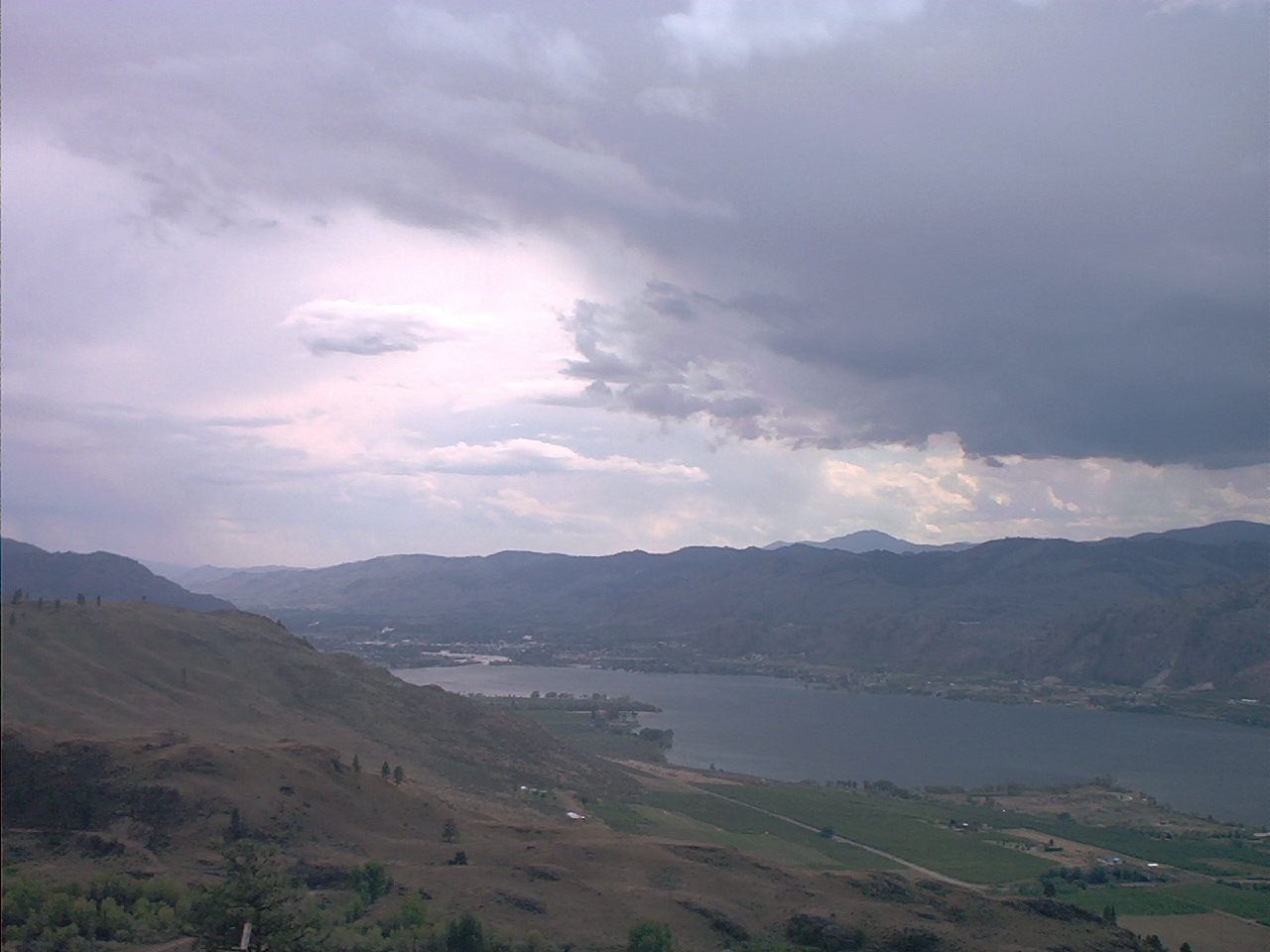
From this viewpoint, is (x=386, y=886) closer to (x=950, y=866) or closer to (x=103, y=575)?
(x=103, y=575)

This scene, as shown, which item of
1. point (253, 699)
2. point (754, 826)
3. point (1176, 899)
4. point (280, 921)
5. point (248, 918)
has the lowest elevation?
point (754, 826)

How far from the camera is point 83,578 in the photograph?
169ft

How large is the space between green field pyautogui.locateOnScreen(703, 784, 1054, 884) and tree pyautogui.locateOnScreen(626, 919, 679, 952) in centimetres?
3399

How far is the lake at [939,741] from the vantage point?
10712cm

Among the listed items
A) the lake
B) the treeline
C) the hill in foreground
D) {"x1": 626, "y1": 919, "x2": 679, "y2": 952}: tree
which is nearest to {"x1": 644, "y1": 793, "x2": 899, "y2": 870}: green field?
the hill in foreground

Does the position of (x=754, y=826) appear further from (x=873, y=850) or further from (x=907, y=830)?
(x=907, y=830)

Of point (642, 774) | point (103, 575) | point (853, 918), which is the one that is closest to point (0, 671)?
point (853, 918)

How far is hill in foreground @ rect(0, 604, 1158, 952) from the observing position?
37.5 m

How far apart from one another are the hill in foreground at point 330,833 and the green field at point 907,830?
72.0 ft

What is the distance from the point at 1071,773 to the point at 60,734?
102 m

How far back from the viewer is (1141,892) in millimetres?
59531

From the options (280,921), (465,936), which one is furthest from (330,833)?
(280,921)

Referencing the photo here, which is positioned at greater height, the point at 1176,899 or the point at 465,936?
the point at 465,936

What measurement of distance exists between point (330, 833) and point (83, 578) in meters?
19.3
